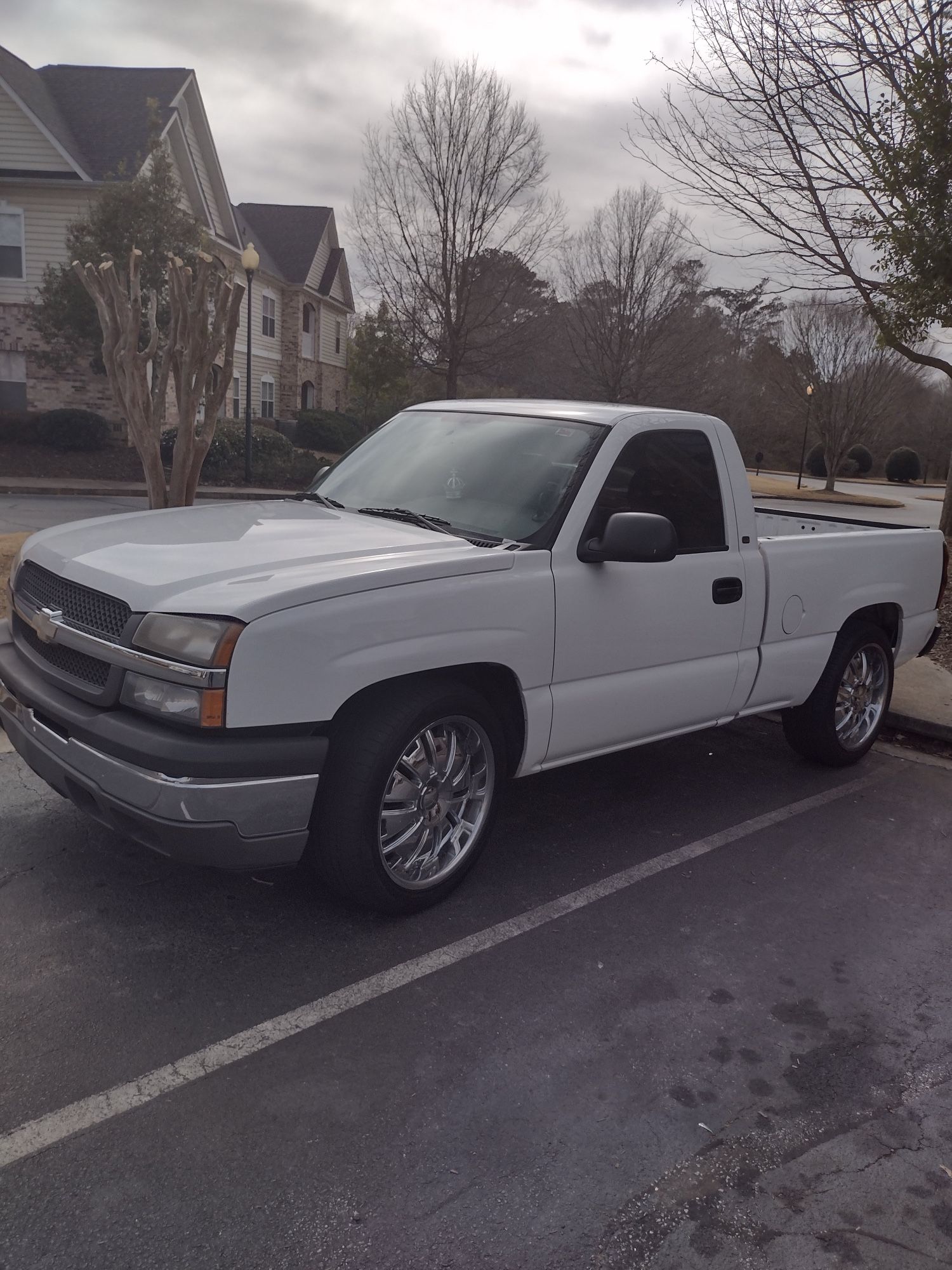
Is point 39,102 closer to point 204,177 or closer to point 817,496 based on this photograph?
point 204,177

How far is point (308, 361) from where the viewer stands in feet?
134

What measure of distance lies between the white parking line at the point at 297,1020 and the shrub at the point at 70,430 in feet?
76.5

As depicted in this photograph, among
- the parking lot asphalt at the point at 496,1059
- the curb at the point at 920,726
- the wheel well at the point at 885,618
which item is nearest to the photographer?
the parking lot asphalt at the point at 496,1059

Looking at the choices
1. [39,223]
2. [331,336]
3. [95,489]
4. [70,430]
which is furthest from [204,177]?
[95,489]

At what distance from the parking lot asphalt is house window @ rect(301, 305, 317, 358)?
37574 mm

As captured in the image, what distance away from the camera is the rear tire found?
5.66 meters

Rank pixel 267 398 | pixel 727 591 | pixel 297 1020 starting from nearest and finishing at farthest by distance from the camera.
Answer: pixel 297 1020 < pixel 727 591 < pixel 267 398

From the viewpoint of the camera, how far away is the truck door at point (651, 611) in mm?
4137

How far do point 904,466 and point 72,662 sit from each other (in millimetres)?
53800

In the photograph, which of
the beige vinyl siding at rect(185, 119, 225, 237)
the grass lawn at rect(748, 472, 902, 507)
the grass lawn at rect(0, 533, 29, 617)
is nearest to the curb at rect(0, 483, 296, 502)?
the grass lawn at rect(0, 533, 29, 617)

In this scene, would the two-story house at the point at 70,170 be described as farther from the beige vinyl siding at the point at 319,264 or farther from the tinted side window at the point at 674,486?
the tinted side window at the point at 674,486

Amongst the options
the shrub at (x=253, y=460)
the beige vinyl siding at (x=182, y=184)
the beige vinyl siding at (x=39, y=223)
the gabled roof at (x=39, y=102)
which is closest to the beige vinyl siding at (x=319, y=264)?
the beige vinyl siding at (x=182, y=184)

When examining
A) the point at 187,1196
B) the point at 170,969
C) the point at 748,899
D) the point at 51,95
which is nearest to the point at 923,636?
the point at 748,899

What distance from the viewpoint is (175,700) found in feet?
10.4
